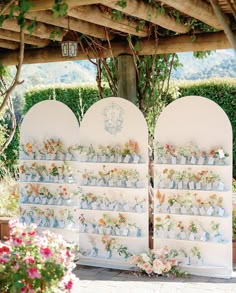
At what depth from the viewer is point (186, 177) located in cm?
581

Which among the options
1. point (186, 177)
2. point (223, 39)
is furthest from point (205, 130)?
point (223, 39)

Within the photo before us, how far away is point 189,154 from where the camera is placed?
5.79 metres

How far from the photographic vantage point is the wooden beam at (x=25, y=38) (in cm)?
575

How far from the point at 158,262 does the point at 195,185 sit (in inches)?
34.3

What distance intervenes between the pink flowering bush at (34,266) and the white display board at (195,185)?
95.2 inches

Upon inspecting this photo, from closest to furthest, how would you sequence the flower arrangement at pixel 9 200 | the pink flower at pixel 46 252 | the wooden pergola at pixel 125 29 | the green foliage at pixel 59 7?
the pink flower at pixel 46 252 → the green foliage at pixel 59 7 → the wooden pergola at pixel 125 29 → the flower arrangement at pixel 9 200

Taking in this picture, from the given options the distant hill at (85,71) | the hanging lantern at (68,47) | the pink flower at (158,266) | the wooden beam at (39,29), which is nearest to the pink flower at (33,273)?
the pink flower at (158,266)

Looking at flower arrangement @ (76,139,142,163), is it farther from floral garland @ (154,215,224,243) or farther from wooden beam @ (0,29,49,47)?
wooden beam @ (0,29,49,47)

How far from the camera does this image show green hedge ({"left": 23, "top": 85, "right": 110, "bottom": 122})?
1088 cm

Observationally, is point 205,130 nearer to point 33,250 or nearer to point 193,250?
point 193,250

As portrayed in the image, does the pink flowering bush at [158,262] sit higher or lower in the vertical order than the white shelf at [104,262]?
higher

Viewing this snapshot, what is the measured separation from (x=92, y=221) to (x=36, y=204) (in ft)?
2.52

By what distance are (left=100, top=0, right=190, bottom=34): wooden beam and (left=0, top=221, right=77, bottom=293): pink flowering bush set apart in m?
1.79

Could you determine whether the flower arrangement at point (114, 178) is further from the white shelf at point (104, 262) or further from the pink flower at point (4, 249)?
the pink flower at point (4, 249)
